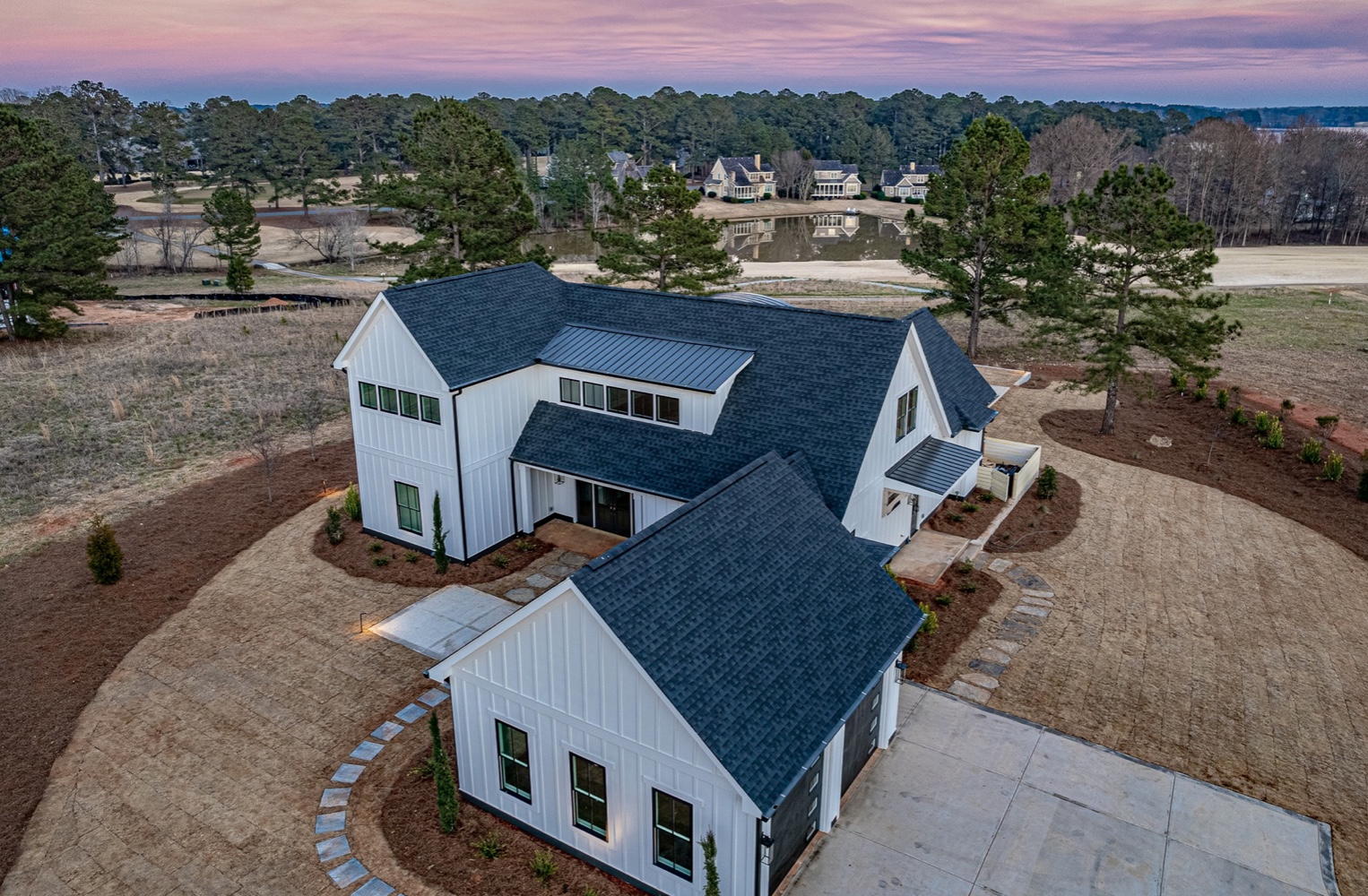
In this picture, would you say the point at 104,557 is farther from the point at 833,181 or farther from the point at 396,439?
the point at 833,181

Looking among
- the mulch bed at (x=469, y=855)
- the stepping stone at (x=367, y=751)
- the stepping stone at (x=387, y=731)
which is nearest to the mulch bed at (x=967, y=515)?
the mulch bed at (x=469, y=855)

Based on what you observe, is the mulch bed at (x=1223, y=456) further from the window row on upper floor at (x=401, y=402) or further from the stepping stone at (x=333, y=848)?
the stepping stone at (x=333, y=848)

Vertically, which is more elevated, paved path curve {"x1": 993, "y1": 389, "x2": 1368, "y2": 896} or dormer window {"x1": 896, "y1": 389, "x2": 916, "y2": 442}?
dormer window {"x1": 896, "y1": 389, "x2": 916, "y2": 442}

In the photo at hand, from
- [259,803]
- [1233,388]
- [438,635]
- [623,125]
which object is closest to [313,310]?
[438,635]

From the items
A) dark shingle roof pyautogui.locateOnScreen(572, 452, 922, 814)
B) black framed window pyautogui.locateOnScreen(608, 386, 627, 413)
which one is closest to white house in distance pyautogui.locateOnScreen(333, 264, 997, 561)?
black framed window pyautogui.locateOnScreen(608, 386, 627, 413)

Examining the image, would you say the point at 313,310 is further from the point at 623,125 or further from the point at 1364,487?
the point at 623,125

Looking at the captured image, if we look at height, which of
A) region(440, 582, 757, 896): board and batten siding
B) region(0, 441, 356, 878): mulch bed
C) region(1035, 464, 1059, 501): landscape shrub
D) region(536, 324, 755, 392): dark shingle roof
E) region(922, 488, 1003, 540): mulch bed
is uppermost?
region(536, 324, 755, 392): dark shingle roof

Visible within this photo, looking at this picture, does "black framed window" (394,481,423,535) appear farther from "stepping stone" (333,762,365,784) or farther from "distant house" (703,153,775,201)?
"distant house" (703,153,775,201)
